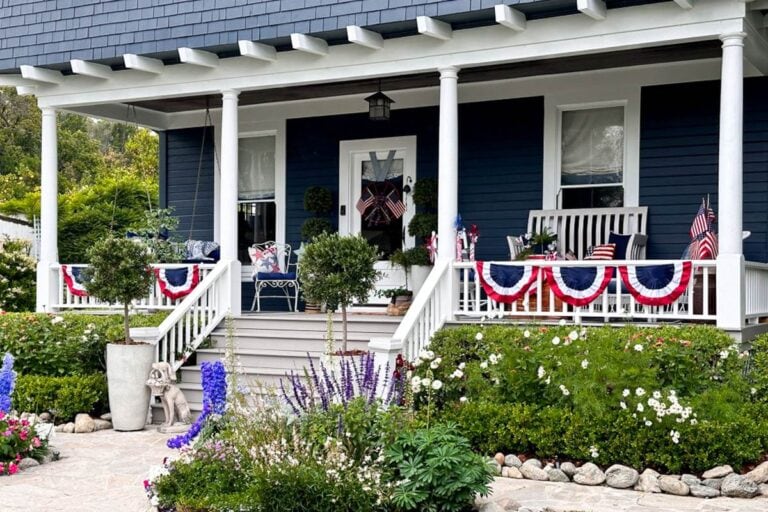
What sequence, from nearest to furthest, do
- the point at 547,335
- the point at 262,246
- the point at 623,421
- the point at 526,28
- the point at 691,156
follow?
the point at 623,421 < the point at 547,335 < the point at 526,28 < the point at 691,156 < the point at 262,246

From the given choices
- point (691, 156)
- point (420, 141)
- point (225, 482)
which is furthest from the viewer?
point (420, 141)

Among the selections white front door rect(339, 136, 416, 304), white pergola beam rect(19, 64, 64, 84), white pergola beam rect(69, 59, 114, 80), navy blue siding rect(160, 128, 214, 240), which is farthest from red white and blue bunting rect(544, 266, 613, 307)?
white pergola beam rect(19, 64, 64, 84)

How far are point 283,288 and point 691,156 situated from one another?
521 centimetres

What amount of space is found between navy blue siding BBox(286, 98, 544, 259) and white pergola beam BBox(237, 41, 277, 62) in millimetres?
2242

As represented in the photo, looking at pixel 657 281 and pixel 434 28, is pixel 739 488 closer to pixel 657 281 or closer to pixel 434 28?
pixel 657 281

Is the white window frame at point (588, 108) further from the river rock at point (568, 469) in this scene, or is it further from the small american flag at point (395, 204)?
the river rock at point (568, 469)

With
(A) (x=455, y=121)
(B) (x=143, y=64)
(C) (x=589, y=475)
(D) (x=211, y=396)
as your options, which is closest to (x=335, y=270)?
(A) (x=455, y=121)

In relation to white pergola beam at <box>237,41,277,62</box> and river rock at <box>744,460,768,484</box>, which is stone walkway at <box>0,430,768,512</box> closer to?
river rock at <box>744,460,768,484</box>

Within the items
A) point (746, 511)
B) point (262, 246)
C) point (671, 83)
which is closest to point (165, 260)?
point (262, 246)

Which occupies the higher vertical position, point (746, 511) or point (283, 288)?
point (283, 288)

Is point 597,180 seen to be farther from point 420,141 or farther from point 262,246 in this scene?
point 262,246

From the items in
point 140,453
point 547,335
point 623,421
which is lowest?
point 140,453

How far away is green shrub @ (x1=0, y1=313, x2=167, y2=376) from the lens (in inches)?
367

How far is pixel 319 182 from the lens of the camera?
39.3ft
